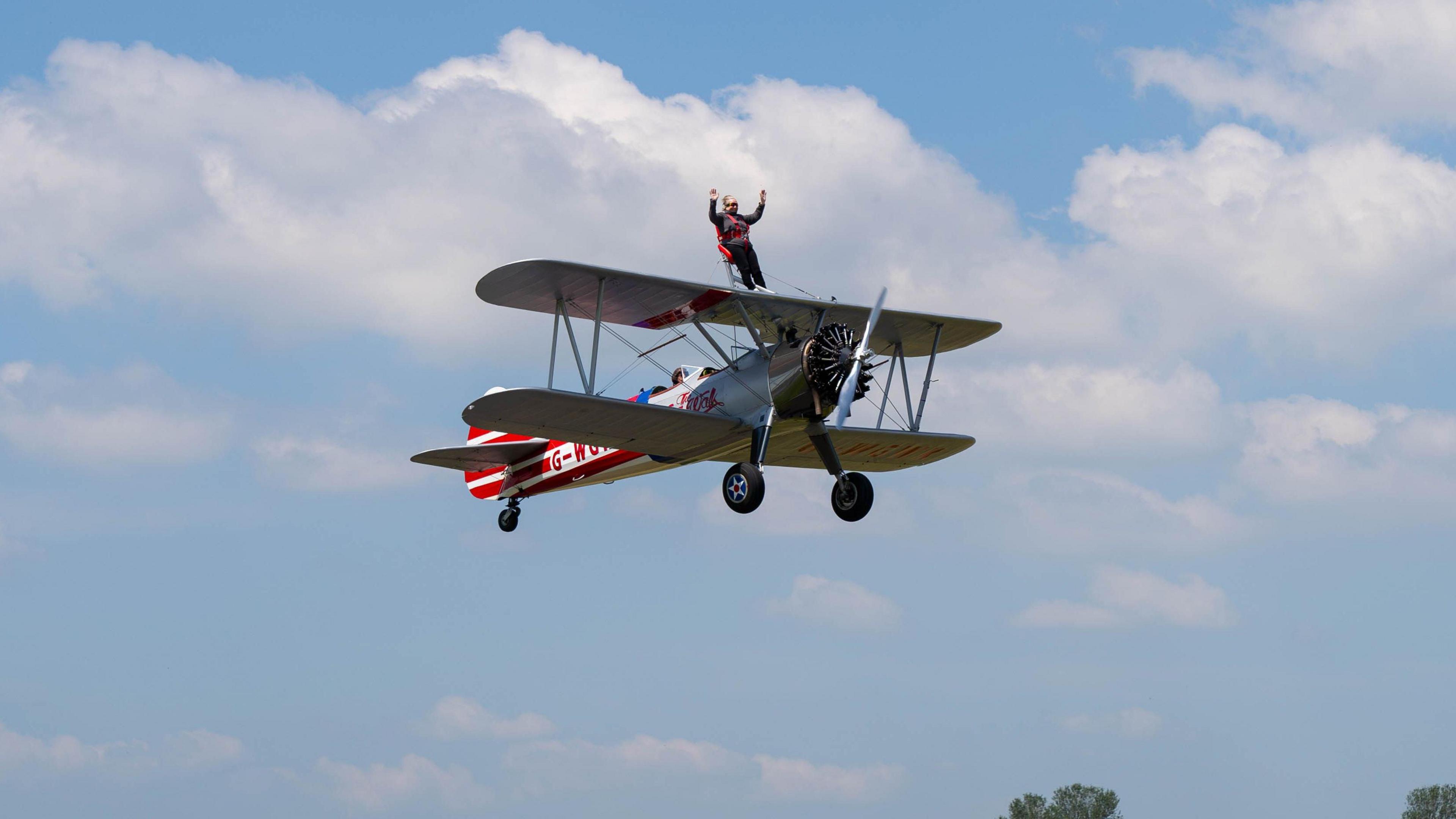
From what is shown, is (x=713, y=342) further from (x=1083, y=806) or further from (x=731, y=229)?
Result: (x=1083, y=806)

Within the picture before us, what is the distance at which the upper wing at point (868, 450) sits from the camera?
22.0 meters

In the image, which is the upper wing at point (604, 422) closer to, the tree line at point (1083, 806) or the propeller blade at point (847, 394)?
the propeller blade at point (847, 394)

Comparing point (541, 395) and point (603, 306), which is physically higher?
point (603, 306)

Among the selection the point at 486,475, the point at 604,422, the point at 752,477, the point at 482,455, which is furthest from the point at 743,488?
the point at 486,475

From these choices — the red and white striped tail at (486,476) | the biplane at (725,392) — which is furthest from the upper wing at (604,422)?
the red and white striped tail at (486,476)

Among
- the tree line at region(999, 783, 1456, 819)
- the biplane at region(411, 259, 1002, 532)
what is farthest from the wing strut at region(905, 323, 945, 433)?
the tree line at region(999, 783, 1456, 819)


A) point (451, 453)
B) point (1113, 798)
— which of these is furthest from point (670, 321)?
point (1113, 798)

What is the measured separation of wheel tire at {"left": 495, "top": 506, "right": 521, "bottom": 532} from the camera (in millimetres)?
25781

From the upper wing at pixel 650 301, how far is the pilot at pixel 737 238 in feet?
1.24

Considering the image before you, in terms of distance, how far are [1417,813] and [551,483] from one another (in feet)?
248

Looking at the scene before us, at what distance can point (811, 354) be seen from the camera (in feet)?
65.9

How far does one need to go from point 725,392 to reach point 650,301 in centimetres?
156

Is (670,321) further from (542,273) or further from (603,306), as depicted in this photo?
(542,273)

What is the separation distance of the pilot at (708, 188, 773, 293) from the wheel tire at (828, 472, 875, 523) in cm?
279
